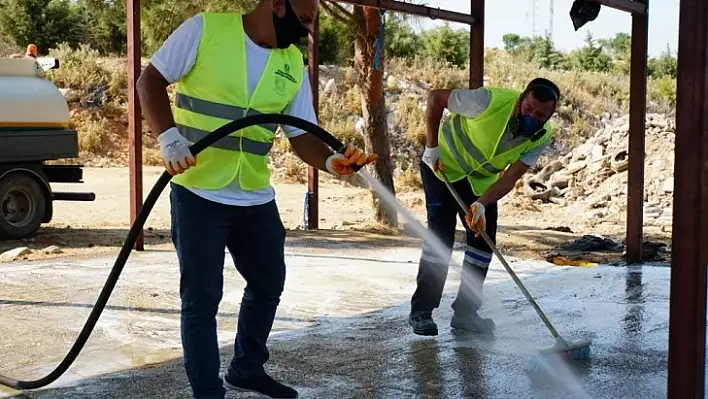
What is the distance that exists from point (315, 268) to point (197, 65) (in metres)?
4.23

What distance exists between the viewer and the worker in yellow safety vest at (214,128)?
325 centimetres

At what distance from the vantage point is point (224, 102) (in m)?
3.34

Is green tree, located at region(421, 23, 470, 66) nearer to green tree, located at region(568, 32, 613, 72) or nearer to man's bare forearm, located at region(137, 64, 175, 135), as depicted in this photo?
green tree, located at region(568, 32, 613, 72)

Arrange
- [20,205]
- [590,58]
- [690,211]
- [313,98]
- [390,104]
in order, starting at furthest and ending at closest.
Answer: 1. [590,58]
2. [390,104]
3. [313,98]
4. [20,205]
5. [690,211]

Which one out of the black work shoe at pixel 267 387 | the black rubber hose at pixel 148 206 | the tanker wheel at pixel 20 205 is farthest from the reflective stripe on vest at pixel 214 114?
the tanker wheel at pixel 20 205

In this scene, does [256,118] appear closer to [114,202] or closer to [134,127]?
[134,127]

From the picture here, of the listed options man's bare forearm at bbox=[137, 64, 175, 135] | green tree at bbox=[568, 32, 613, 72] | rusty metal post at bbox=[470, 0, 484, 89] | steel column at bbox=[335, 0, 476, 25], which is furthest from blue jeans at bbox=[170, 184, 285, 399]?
green tree at bbox=[568, 32, 613, 72]

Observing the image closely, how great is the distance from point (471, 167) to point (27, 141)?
617cm

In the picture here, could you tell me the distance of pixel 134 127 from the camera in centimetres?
814

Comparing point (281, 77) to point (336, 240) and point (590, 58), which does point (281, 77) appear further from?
point (590, 58)

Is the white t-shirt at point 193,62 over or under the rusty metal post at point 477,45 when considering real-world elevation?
under

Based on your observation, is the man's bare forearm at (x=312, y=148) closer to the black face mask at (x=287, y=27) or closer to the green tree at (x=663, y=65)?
the black face mask at (x=287, y=27)

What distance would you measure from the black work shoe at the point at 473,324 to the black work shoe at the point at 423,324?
0.67 ft

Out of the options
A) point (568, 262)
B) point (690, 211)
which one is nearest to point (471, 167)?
point (690, 211)
